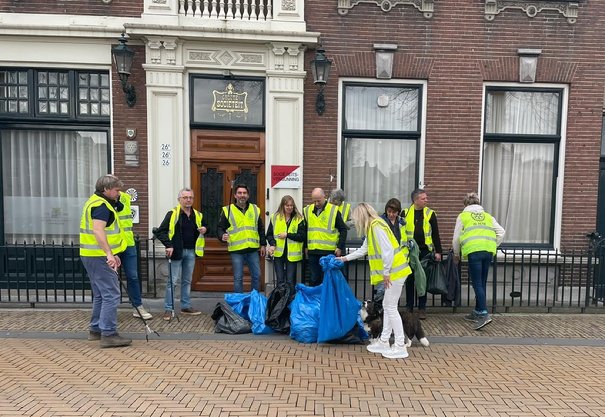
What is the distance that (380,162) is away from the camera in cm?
754

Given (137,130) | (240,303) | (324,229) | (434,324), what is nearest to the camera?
(240,303)

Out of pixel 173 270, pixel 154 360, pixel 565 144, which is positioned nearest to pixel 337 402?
pixel 154 360

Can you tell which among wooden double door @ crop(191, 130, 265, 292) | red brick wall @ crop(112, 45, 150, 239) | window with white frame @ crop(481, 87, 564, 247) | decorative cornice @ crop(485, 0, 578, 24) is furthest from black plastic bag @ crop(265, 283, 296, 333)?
decorative cornice @ crop(485, 0, 578, 24)

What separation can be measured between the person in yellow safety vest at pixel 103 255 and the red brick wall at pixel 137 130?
201 centimetres

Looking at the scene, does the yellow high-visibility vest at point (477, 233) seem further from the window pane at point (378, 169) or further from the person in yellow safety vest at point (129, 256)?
the person in yellow safety vest at point (129, 256)

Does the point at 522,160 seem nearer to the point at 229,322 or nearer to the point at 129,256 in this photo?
the point at 229,322

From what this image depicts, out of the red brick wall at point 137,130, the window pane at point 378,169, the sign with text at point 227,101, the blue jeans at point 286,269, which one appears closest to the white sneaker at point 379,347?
the blue jeans at point 286,269

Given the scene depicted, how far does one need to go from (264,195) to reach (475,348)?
3844 millimetres

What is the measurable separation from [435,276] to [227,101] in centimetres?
416

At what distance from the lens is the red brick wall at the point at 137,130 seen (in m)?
6.90

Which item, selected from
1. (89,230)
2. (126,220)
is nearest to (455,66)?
(126,220)

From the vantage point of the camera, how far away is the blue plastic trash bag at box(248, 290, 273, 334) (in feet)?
17.5

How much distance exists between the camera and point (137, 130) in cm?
696

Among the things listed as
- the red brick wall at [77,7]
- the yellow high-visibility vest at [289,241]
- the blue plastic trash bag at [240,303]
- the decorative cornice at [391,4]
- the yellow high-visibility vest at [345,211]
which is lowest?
the blue plastic trash bag at [240,303]
